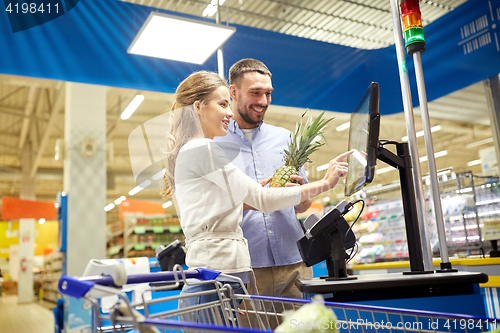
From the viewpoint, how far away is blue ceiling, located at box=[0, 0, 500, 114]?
288 centimetres

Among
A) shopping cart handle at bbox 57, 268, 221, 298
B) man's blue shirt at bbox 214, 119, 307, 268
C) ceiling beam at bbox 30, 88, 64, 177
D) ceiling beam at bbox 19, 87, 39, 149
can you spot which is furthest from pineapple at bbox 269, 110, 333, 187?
ceiling beam at bbox 19, 87, 39, 149

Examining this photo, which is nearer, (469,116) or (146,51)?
(146,51)

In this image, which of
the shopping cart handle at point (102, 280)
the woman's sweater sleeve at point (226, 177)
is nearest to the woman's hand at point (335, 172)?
the woman's sweater sleeve at point (226, 177)

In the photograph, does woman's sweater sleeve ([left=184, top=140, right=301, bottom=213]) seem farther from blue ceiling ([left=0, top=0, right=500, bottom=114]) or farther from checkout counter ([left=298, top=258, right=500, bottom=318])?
blue ceiling ([left=0, top=0, right=500, bottom=114])

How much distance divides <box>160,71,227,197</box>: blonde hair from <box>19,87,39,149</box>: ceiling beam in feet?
39.1

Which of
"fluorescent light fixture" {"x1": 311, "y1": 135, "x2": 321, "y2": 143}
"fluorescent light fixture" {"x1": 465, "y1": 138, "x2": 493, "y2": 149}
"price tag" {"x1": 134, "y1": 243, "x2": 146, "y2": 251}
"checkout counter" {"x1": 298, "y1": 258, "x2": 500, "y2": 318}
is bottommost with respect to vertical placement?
"checkout counter" {"x1": 298, "y1": 258, "x2": 500, "y2": 318}

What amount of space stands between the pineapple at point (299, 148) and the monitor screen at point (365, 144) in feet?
0.65

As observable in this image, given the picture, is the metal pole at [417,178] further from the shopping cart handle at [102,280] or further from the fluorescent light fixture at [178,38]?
the fluorescent light fixture at [178,38]

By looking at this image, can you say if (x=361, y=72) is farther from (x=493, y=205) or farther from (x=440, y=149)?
(x=440, y=149)

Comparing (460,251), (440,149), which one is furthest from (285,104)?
(440,149)

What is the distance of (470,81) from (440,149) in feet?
56.8

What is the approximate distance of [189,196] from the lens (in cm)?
151

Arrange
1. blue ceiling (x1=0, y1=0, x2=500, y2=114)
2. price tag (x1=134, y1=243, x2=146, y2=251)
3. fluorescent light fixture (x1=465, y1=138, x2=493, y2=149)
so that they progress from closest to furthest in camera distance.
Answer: blue ceiling (x1=0, y1=0, x2=500, y2=114)
price tag (x1=134, y1=243, x2=146, y2=251)
fluorescent light fixture (x1=465, y1=138, x2=493, y2=149)

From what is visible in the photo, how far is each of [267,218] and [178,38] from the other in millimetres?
1609
